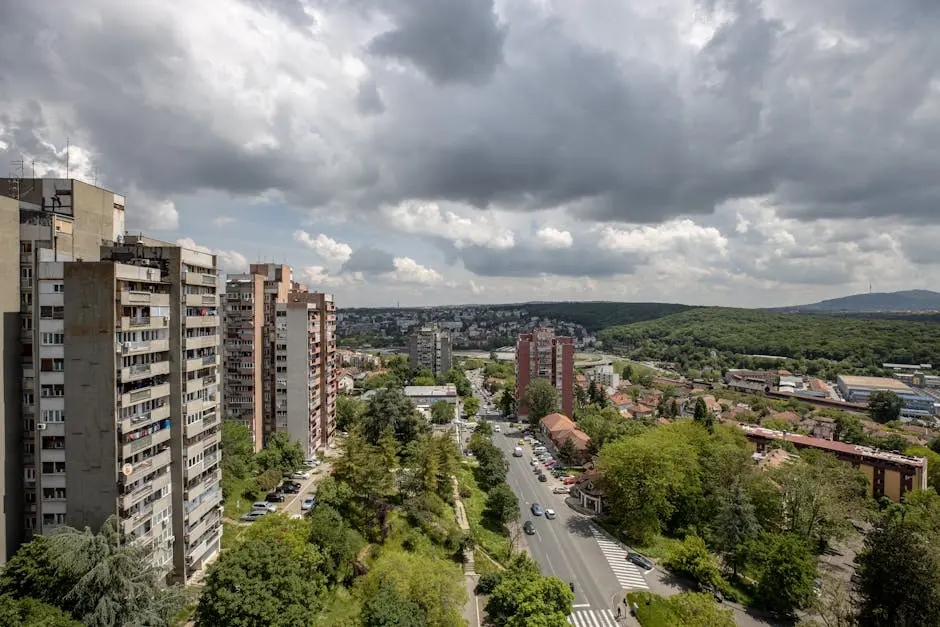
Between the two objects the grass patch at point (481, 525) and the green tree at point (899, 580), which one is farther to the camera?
the grass patch at point (481, 525)

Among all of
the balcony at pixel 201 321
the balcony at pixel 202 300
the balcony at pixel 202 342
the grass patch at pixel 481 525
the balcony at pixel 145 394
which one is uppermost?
the balcony at pixel 202 300

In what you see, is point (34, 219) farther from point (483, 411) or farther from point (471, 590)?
point (483, 411)

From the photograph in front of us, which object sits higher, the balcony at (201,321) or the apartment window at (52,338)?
the balcony at (201,321)

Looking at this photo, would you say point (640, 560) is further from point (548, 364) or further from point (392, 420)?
point (548, 364)

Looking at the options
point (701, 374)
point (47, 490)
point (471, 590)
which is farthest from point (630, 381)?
point (47, 490)

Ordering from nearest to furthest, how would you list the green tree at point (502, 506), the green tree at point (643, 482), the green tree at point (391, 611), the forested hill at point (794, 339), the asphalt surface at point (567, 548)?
the green tree at point (391, 611), the asphalt surface at point (567, 548), the green tree at point (502, 506), the green tree at point (643, 482), the forested hill at point (794, 339)

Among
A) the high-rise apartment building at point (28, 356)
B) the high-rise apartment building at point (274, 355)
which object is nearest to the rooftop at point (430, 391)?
the high-rise apartment building at point (274, 355)

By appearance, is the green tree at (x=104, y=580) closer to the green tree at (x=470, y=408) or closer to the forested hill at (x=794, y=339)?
the green tree at (x=470, y=408)

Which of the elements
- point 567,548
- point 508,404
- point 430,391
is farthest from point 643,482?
point 430,391
